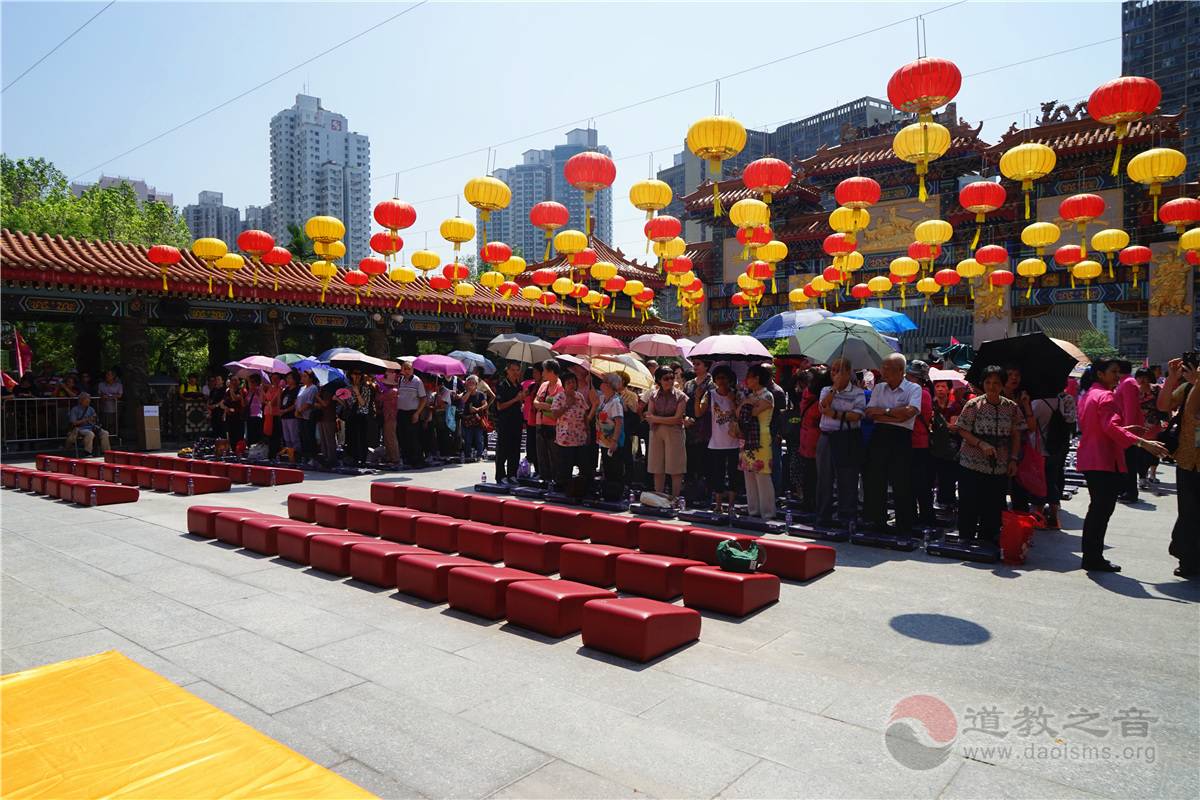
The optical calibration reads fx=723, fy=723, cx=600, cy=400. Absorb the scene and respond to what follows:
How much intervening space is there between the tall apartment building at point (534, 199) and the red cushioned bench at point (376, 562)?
214 ft

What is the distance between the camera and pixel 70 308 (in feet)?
52.2

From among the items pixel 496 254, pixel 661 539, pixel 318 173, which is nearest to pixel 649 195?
pixel 496 254

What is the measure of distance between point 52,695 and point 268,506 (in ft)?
19.9

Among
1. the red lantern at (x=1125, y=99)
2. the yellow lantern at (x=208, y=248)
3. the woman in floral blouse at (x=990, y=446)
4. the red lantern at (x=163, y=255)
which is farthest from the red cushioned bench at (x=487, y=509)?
the red lantern at (x=163, y=255)

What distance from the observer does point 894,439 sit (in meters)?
7.21

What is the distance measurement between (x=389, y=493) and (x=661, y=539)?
3.90m

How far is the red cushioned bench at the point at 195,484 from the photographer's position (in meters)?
10.6

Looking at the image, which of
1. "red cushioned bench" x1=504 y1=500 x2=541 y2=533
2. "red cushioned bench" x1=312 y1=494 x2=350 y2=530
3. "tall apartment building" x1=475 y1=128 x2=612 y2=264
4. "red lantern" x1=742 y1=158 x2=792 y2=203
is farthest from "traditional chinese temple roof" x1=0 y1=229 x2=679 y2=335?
"tall apartment building" x1=475 y1=128 x2=612 y2=264

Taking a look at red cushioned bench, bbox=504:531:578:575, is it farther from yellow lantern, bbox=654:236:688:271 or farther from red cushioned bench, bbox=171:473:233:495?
yellow lantern, bbox=654:236:688:271

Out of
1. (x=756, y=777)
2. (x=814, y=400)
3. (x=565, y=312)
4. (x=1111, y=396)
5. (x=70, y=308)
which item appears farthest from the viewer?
(x=565, y=312)

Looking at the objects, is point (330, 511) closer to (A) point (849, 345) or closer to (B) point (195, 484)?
(B) point (195, 484)

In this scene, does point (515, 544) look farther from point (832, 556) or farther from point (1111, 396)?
point (1111, 396)

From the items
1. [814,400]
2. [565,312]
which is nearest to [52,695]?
[814,400]

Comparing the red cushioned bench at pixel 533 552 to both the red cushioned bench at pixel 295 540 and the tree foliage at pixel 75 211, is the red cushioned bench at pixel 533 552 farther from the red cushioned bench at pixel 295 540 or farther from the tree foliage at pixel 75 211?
the tree foliage at pixel 75 211
